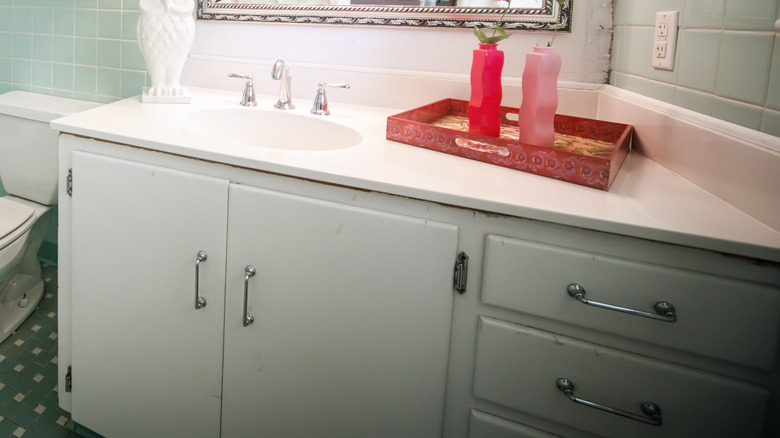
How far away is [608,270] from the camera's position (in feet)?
2.37

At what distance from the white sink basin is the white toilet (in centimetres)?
62

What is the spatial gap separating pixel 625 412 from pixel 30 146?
1.87 metres

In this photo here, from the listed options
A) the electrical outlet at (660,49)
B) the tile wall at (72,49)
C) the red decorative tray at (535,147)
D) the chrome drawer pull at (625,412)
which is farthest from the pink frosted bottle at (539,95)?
the tile wall at (72,49)

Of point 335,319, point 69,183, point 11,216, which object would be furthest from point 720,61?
point 11,216

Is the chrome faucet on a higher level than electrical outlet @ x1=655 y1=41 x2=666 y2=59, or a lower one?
lower

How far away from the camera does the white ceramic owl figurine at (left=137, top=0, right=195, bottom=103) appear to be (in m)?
1.35

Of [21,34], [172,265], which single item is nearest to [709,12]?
[172,265]

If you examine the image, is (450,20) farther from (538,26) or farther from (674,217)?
(674,217)

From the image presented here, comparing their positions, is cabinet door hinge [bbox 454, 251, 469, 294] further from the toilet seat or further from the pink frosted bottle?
the toilet seat

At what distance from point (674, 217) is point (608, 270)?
0.12 m

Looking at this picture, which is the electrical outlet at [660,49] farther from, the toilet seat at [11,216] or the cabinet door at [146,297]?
the toilet seat at [11,216]

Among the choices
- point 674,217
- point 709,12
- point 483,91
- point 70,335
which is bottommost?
point 70,335

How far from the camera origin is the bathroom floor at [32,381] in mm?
1355

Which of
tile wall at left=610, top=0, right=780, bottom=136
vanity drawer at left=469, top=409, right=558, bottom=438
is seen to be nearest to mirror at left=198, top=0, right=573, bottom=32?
tile wall at left=610, top=0, right=780, bottom=136
